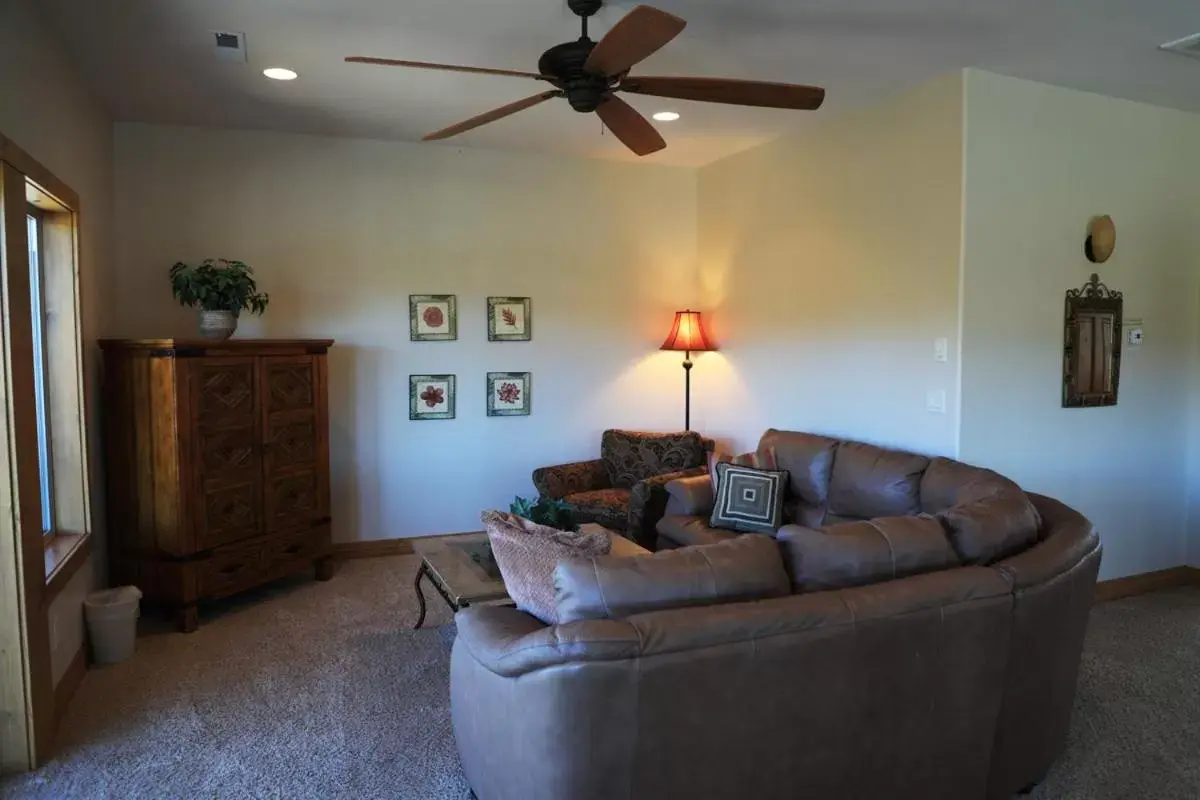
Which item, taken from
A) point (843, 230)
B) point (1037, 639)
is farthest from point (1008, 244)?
point (1037, 639)

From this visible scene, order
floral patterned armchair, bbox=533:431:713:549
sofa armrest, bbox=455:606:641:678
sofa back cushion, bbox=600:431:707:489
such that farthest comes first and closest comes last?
sofa back cushion, bbox=600:431:707:489
floral patterned armchair, bbox=533:431:713:549
sofa armrest, bbox=455:606:641:678

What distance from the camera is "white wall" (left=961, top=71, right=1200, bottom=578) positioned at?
3.75 m

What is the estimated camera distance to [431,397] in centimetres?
522

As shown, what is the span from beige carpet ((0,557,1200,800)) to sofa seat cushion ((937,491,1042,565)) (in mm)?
814

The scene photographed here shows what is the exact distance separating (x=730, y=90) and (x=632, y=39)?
0.53 meters

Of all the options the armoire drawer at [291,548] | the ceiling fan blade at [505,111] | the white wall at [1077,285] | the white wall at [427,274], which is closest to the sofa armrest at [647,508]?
the white wall at [427,274]

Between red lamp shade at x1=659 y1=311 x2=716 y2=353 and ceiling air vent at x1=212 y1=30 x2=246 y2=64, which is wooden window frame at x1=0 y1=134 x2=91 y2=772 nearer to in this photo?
ceiling air vent at x1=212 y1=30 x2=246 y2=64

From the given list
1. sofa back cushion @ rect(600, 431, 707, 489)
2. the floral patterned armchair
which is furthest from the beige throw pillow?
→ sofa back cushion @ rect(600, 431, 707, 489)

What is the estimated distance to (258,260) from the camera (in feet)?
15.8

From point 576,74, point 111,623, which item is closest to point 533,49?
point 576,74

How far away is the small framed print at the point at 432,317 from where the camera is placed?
515 cm

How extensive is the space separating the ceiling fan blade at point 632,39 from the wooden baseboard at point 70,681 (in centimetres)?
301

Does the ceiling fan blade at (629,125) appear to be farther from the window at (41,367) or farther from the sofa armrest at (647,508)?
the window at (41,367)

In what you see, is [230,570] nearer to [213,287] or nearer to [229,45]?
[213,287]
